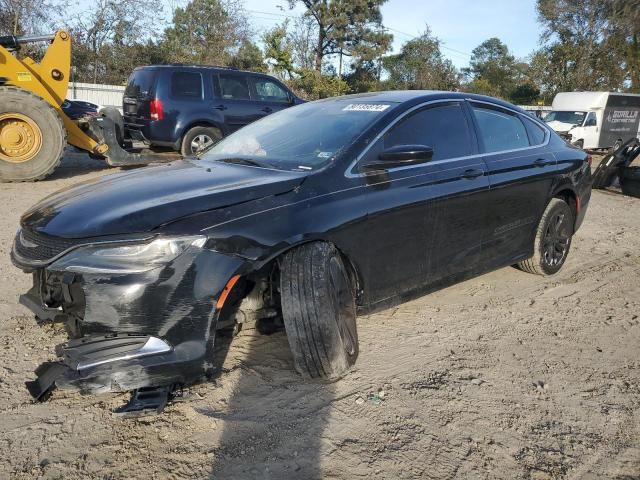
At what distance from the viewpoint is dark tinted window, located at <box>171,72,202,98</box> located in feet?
32.2

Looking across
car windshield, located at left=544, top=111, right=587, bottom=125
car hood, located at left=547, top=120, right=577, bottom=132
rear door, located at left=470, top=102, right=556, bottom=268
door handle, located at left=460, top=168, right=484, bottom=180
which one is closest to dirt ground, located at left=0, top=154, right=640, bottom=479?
rear door, located at left=470, top=102, right=556, bottom=268

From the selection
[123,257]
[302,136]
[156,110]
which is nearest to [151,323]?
[123,257]

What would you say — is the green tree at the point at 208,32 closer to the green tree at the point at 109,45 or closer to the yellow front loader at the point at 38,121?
the green tree at the point at 109,45

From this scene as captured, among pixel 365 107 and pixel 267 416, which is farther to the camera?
pixel 365 107

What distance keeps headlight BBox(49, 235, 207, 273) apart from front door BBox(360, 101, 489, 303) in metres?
1.26

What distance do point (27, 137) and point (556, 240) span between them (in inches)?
308

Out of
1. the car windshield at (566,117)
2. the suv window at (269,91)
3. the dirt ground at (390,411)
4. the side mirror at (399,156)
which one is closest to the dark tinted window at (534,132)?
the dirt ground at (390,411)

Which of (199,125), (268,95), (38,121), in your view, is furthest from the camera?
(268,95)

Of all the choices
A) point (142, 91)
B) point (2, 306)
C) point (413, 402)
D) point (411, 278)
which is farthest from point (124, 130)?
point (413, 402)

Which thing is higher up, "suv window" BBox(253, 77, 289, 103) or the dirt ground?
"suv window" BBox(253, 77, 289, 103)

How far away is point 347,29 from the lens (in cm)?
3631

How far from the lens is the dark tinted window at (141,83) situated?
9.75 m

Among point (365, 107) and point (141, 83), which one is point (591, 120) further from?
point (365, 107)

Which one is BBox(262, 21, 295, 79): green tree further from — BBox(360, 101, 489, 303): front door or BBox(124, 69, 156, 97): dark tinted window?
BBox(360, 101, 489, 303): front door
